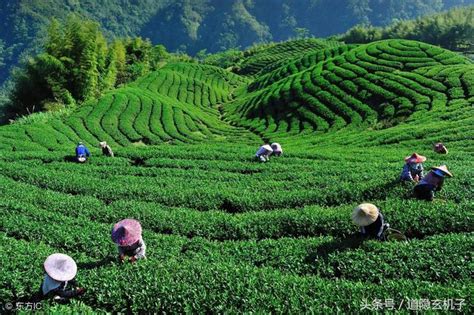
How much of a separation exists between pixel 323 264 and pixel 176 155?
51.6 ft

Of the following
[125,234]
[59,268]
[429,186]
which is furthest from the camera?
Answer: [429,186]

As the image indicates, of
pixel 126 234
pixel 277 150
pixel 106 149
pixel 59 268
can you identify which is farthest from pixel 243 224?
pixel 106 149

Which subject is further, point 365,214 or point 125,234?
point 365,214

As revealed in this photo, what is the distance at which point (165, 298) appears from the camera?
974 cm

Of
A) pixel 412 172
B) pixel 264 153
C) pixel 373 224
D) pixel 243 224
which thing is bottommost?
pixel 243 224

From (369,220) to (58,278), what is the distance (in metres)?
8.23

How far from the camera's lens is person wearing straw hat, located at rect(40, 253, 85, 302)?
31.9 ft

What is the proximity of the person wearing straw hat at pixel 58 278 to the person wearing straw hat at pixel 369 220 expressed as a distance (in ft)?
24.9

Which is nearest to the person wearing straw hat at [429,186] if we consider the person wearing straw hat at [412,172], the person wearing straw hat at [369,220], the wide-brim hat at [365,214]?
the person wearing straw hat at [412,172]

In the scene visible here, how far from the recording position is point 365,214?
1128 centimetres

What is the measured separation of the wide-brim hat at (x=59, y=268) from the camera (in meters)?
9.68

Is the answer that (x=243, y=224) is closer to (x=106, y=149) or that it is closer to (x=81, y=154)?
(x=81, y=154)

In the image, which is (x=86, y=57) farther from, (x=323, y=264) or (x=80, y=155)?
(x=323, y=264)

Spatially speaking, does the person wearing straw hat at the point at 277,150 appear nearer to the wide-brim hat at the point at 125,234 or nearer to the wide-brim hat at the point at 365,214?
the wide-brim hat at the point at 365,214
